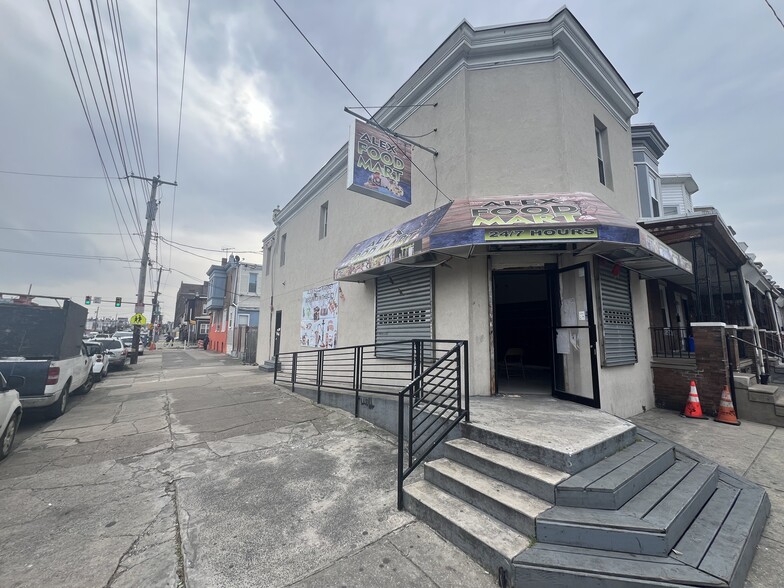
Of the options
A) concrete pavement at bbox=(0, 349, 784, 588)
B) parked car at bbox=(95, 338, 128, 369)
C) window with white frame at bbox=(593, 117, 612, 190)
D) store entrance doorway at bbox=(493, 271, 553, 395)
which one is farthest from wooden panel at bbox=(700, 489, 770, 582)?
parked car at bbox=(95, 338, 128, 369)

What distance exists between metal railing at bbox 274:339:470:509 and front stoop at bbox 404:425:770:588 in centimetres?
44

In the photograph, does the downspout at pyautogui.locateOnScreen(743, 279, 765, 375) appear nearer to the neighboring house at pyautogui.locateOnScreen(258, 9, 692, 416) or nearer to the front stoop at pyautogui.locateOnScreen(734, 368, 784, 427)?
the front stoop at pyautogui.locateOnScreen(734, 368, 784, 427)

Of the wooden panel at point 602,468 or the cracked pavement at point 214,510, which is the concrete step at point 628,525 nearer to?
the wooden panel at point 602,468

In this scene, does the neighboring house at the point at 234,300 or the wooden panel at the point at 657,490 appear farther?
the neighboring house at the point at 234,300

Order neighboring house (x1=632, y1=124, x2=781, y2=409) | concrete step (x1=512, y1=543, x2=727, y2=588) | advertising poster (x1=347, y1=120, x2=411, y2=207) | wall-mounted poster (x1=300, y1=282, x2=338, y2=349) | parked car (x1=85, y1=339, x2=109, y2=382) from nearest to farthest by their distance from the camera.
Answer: concrete step (x1=512, y1=543, x2=727, y2=588)
advertising poster (x1=347, y1=120, x2=411, y2=207)
neighboring house (x1=632, y1=124, x2=781, y2=409)
wall-mounted poster (x1=300, y1=282, x2=338, y2=349)
parked car (x1=85, y1=339, x2=109, y2=382)

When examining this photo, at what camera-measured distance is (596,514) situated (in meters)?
2.53

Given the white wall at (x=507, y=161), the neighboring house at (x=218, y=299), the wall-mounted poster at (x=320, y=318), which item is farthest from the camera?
A: the neighboring house at (x=218, y=299)

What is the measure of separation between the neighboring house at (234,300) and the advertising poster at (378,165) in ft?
61.1

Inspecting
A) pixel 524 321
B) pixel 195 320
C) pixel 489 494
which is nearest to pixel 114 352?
pixel 524 321

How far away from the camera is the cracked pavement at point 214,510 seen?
2.48m

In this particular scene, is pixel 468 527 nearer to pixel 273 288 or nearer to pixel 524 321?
pixel 524 321

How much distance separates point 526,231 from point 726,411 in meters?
5.36

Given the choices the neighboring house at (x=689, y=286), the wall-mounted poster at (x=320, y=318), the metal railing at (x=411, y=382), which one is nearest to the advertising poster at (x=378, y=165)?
the metal railing at (x=411, y=382)

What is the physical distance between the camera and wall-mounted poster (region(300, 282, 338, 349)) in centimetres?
988
